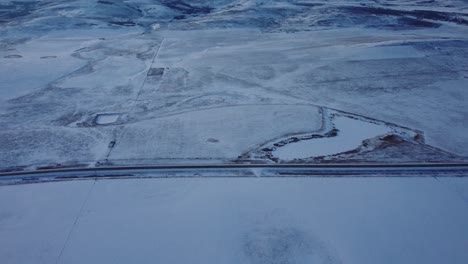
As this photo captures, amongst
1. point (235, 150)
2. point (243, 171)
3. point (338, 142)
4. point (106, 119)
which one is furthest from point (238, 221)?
point (106, 119)

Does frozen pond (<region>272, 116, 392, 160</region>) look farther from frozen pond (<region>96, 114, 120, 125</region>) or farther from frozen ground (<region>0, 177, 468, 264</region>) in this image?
frozen pond (<region>96, 114, 120, 125</region>)

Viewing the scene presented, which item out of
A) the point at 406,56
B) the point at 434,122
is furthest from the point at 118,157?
the point at 406,56

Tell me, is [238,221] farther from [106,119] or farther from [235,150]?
[106,119]

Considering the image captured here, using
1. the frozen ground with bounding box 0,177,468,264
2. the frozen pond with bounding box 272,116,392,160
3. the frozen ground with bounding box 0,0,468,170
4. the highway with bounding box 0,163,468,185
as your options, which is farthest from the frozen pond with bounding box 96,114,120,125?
the frozen pond with bounding box 272,116,392,160

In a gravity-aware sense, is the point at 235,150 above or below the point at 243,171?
above

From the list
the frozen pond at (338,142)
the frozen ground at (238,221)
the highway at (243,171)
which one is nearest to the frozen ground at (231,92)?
the frozen pond at (338,142)

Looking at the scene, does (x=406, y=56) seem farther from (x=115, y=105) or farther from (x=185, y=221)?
(x=185, y=221)

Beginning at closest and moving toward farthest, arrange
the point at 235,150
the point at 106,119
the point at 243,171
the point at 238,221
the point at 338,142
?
the point at 238,221
the point at 243,171
the point at 235,150
the point at 338,142
the point at 106,119
